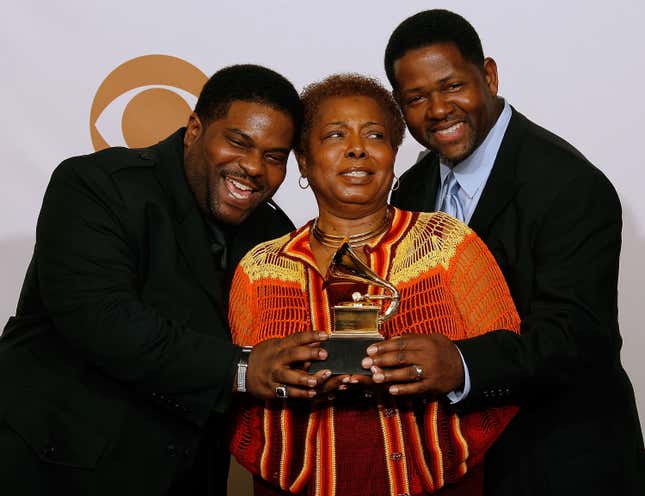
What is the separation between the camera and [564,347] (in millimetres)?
2070

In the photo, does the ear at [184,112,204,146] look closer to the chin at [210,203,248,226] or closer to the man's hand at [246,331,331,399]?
the chin at [210,203,248,226]

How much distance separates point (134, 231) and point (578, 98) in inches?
71.2

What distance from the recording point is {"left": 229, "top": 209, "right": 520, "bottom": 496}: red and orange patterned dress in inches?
79.0

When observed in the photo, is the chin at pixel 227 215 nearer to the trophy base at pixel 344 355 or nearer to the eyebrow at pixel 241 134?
the eyebrow at pixel 241 134

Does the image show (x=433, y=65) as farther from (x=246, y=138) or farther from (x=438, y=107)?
(x=246, y=138)

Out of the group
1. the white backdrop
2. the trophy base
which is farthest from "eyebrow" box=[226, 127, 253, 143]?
the white backdrop

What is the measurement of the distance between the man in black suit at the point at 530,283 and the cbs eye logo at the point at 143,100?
1063mm

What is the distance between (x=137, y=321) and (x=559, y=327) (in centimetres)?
96

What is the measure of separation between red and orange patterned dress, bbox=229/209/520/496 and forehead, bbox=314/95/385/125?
28 cm

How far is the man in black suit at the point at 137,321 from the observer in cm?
208

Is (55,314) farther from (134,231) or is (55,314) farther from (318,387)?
Result: (318,387)

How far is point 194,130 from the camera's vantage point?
8.23 feet

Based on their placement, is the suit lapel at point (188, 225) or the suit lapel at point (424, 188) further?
the suit lapel at point (424, 188)

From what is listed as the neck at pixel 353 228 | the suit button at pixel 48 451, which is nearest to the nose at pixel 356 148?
the neck at pixel 353 228
